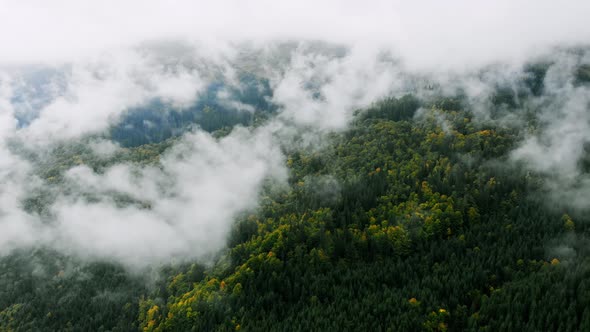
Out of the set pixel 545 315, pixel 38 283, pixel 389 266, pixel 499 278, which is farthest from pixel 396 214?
pixel 38 283

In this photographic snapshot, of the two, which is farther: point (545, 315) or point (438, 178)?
point (438, 178)

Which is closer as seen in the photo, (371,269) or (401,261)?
(371,269)

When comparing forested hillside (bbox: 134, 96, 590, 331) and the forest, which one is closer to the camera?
forested hillside (bbox: 134, 96, 590, 331)

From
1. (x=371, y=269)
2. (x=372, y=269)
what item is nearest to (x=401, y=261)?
(x=372, y=269)

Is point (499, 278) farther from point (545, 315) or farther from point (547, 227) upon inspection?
point (547, 227)

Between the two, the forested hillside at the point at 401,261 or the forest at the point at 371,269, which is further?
the forest at the point at 371,269

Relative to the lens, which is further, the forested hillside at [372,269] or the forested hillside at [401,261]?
the forested hillside at [372,269]

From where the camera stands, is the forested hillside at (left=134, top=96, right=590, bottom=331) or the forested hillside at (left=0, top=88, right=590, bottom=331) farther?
the forested hillside at (left=0, top=88, right=590, bottom=331)

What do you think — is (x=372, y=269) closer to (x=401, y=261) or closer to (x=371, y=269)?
(x=371, y=269)

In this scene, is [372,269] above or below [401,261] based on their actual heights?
below

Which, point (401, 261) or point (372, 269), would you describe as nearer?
point (372, 269)

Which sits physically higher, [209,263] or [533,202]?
[533,202]
